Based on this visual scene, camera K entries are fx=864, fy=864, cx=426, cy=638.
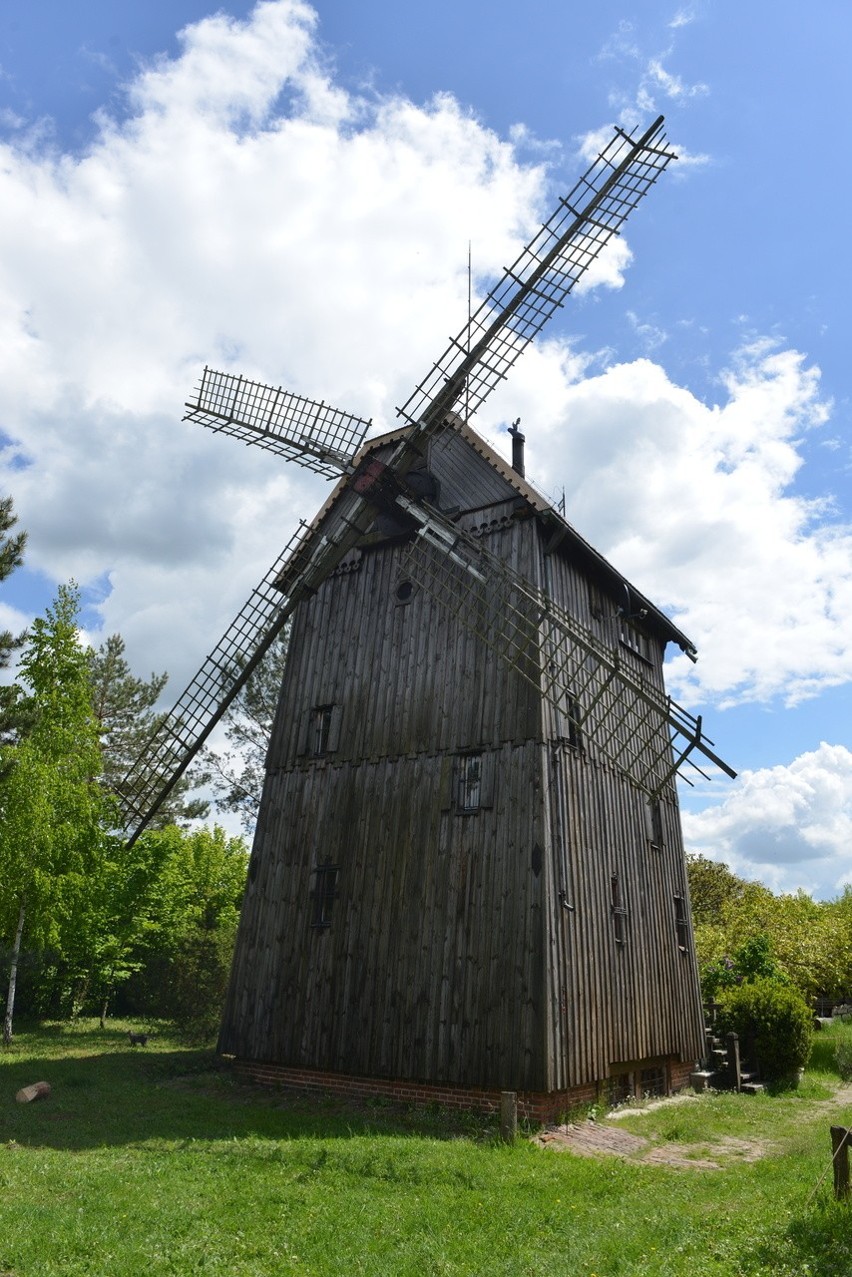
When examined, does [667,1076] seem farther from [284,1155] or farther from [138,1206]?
[138,1206]

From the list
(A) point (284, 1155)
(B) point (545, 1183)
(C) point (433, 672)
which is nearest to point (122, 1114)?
(A) point (284, 1155)

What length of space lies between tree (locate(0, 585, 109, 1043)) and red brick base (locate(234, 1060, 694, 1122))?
25.1 feet

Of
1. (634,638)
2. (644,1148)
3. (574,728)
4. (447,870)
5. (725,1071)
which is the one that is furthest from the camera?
(634,638)

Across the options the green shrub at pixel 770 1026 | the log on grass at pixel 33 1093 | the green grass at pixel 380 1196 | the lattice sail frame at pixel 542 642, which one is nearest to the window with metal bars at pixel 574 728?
the lattice sail frame at pixel 542 642

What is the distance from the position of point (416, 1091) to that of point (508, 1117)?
281 cm

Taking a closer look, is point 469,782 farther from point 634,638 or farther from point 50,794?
point 50,794

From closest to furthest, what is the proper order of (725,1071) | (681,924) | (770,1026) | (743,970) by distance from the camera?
(770,1026), (725,1071), (681,924), (743,970)

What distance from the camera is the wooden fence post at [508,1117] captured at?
11.9 meters

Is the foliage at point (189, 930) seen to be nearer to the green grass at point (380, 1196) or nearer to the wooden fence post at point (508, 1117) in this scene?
the green grass at point (380, 1196)

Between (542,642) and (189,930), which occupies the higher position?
(542,642)

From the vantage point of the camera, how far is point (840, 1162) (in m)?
8.30

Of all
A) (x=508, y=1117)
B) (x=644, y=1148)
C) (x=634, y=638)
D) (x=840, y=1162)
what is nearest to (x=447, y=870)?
(x=508, y=1117)

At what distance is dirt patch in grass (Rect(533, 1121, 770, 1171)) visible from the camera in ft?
39.0

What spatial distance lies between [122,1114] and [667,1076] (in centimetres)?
1061
